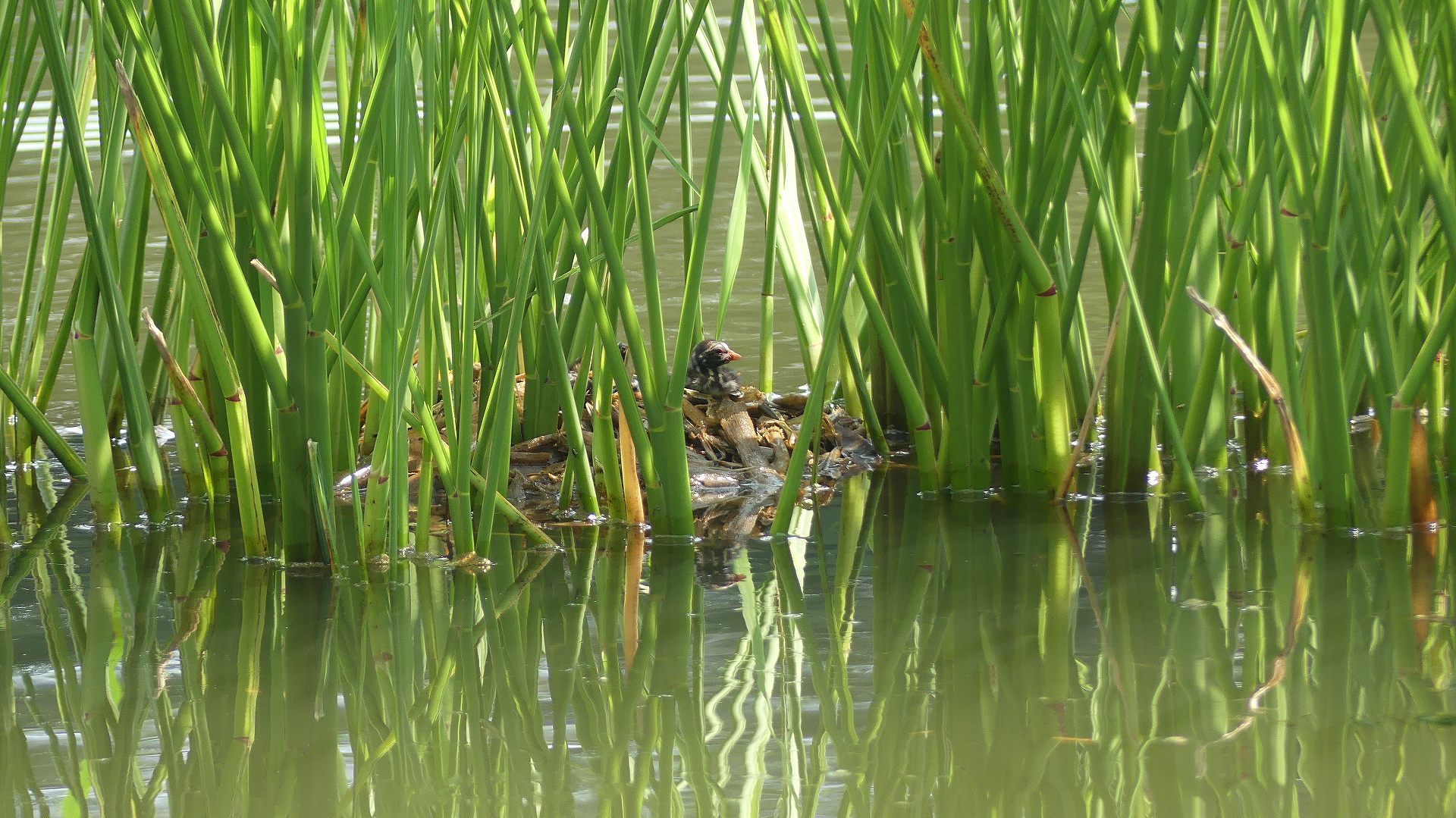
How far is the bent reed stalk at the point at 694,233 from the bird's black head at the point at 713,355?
20 cm

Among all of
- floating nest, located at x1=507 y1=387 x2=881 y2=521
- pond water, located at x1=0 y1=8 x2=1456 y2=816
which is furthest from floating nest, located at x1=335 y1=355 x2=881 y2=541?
pond water, located at x1=0 y1=8 x2=1456 y2=816

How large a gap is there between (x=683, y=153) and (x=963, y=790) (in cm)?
121

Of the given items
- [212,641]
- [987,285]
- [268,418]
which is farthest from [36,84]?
[987,285]

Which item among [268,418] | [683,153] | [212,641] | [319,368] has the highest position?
[683,153]

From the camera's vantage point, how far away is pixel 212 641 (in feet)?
4.39

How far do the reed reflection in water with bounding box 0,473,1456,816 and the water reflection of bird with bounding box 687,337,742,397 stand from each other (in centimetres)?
48

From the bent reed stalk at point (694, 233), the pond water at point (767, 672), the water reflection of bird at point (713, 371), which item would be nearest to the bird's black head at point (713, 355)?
the water reflection of bird at point (713, 371)

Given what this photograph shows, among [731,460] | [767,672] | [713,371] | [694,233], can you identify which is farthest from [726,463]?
[767,672]

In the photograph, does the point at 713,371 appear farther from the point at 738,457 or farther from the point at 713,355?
the point at 738,457

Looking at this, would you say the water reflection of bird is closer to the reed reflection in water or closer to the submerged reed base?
the submerged reed base

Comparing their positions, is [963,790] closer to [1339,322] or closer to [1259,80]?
[1259,80]

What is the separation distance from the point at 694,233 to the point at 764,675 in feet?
1.97

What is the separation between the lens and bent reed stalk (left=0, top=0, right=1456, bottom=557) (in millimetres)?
1368

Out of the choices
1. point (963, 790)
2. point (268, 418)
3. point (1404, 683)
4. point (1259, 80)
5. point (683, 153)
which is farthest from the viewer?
point (683, 153)
